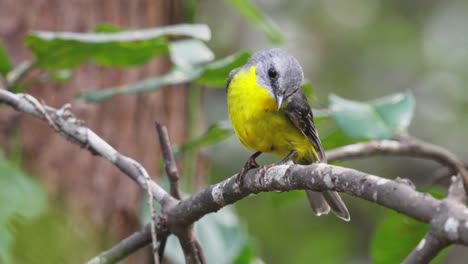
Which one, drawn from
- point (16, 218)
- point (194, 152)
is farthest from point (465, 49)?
point (16, 218)

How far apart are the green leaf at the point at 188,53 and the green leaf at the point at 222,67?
12cm

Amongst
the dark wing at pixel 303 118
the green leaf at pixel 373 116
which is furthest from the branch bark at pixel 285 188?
the dark wing at pixel 303 118

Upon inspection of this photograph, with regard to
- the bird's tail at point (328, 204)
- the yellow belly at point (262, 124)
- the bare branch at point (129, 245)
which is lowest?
the bird's tail at point (328, 204)

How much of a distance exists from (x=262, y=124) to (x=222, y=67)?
1.36ft

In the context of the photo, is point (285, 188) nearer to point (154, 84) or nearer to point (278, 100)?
point (278, 100)

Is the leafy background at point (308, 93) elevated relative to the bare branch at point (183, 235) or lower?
elevated

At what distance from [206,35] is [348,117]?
670 millimetres

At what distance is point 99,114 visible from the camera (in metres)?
4.06

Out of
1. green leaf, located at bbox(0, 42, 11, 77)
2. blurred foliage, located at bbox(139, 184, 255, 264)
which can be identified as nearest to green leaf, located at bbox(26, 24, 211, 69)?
green leaf, located at bbox(0, 42, 11, 77)

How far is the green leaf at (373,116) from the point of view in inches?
125

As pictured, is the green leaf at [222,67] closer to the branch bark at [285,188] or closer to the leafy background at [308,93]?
the leafy background at [308,93]

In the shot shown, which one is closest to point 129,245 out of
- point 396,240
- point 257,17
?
point 396,240

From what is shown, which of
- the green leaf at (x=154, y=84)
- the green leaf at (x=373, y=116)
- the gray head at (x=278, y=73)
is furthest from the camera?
the green leaf at (x=154, y=84)

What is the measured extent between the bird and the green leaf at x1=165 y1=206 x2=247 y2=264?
1.55 feet
